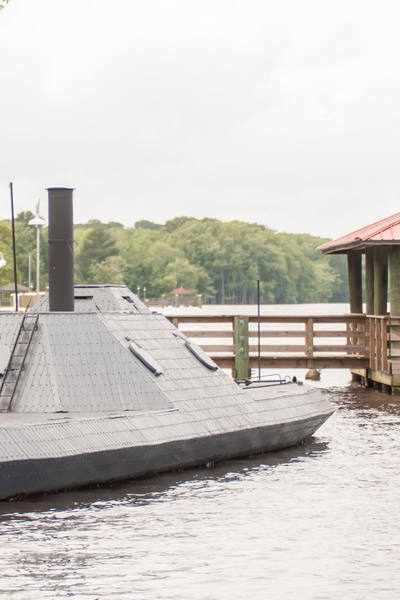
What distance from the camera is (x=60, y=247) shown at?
13.8 metres

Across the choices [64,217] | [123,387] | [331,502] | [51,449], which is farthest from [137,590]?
[64,217]

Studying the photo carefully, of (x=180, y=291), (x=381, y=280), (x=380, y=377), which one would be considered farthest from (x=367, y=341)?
(x=180, y=291)

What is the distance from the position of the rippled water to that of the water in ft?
0.04

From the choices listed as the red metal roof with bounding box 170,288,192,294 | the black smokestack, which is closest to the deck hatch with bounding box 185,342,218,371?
the black smokestack

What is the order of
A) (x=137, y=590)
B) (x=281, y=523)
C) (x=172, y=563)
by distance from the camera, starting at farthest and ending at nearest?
(x=281, y=523) < (x=172, y=563) < (x=137, y=590)

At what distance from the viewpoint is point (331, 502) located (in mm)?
11266

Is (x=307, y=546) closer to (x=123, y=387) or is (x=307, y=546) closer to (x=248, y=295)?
(x=123, y=387)

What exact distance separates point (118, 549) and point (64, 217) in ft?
19.2

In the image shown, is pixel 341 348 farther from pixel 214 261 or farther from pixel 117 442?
pixel 214 261

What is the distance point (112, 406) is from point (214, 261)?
135035mm

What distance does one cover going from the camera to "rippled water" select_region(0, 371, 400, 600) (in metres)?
8.27

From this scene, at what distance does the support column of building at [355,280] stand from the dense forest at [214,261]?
315 feet

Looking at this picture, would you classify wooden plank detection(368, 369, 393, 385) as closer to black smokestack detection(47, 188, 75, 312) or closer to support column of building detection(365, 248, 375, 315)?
support column of building detection(365, 248, 375, 315)

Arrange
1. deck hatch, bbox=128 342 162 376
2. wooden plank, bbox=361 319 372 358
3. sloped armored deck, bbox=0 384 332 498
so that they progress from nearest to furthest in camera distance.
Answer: sloped armored deck, bbox=0 384 332 498 < deck hatch, bbox=128 342 162 376 < wooden plank, bbox=361 319 372 358
